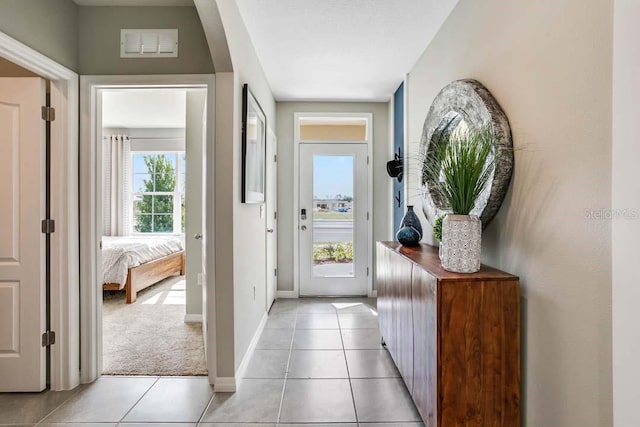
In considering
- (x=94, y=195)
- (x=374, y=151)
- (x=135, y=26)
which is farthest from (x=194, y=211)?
(x=374, y=151)

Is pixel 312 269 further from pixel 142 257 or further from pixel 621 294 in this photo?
pixel 621 294

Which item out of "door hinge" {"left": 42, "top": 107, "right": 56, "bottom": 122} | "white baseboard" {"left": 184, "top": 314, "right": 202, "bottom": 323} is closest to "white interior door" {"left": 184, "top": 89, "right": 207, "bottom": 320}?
"white baseboard" {"left": 184, "top": 314, "right": 202, "bottom": 323}

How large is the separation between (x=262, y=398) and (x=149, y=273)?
10.0 ft

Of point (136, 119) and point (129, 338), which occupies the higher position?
point (136, 119)

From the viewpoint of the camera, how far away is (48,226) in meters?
2.09

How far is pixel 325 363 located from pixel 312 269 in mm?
1855

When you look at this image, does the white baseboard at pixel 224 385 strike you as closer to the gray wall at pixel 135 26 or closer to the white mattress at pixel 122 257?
the gray wall at pixel 135 26

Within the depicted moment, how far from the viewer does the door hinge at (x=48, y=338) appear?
2104 millimetres

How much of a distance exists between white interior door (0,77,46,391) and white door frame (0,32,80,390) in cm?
6

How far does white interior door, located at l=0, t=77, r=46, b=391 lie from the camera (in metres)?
2.03

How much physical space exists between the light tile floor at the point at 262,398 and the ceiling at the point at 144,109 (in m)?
3.03

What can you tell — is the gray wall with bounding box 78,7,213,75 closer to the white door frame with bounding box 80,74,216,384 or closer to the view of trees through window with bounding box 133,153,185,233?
the white door frame with bounding box 80,74,216,384

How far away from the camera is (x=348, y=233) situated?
4250 millimetres

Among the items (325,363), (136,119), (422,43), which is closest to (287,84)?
(422,43)
